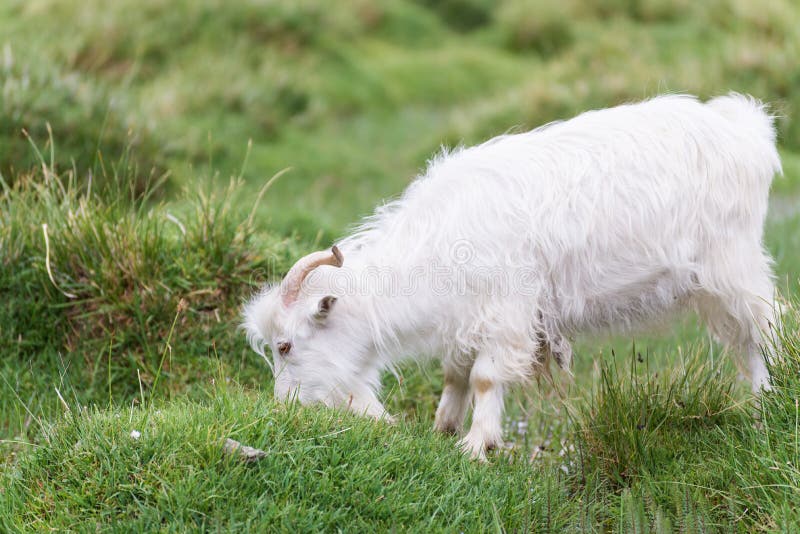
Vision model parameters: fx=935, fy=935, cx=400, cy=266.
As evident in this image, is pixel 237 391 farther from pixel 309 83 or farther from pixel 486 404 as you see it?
pixel 309 83

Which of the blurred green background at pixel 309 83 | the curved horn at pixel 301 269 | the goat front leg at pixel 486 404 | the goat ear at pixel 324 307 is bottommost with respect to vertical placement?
the blurred green background at pixel 309 83

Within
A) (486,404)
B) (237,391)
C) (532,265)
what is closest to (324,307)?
(237,391)

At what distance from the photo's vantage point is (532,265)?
4.28 m

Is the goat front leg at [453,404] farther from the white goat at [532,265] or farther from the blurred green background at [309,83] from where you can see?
the blurred green background at [309,83]

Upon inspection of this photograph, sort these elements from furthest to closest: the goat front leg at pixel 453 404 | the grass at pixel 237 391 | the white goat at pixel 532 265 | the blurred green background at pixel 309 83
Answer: the blurred green background at pixel 309 83 < the goat front leg at pixel 453 404 < the white goat at pixel 532 265 < the grass at pixel 237 391

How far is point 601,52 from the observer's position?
1412 cm

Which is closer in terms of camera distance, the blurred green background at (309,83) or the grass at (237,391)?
the grass at (237,391)

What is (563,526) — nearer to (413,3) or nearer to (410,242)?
(410,242)

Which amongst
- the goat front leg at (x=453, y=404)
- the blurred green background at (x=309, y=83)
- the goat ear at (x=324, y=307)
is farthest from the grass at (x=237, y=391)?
the goat ear at (x=324, y=307)

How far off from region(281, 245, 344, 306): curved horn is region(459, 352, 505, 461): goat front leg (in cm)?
82

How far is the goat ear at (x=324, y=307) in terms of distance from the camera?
4211 mm

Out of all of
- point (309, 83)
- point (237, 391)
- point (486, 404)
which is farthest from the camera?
point (309, 83)

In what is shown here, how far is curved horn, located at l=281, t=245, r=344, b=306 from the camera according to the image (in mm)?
4137

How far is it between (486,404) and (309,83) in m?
10.1
